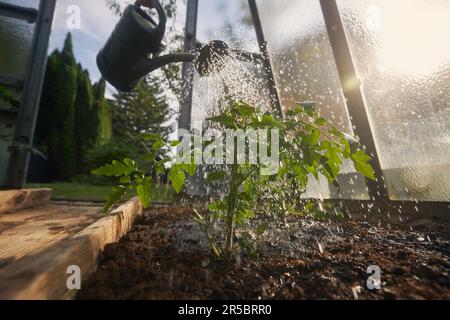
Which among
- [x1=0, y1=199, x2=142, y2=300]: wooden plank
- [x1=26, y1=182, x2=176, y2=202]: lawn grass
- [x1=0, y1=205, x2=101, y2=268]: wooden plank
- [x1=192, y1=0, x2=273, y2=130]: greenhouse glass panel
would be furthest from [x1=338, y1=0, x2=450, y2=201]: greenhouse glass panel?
[x1=0, y1=205, x2=101, y2=268]: wooden plank

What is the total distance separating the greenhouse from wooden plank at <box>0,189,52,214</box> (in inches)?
0.6

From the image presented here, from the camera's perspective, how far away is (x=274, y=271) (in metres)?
0.81

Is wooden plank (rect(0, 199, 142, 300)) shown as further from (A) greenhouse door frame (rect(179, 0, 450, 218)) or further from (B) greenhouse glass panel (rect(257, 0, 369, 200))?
(A) greenhouse door frame (rect(179, 0, 450, 218))

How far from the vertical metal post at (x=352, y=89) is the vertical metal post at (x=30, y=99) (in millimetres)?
2909

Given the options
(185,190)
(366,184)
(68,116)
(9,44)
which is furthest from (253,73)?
(68,116)

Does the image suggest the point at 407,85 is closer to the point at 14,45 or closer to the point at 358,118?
the point at 358,118

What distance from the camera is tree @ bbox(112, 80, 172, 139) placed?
10922 millimetres

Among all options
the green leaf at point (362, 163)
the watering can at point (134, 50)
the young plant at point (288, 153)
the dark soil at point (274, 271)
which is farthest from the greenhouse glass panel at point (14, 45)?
the green leaf at point (362, 163)

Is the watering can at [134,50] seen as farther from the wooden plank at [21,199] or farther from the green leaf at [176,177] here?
the wooden plank at [21,199]

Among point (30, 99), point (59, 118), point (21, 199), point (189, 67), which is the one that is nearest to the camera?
point (21, 199)

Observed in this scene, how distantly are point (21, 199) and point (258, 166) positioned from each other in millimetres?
2111

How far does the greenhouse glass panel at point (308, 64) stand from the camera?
2.61 m

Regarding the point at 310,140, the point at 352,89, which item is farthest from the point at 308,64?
the point at 310,140

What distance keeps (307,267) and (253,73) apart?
3609mm
